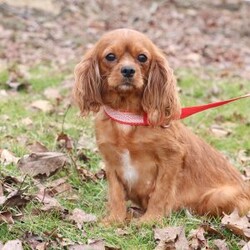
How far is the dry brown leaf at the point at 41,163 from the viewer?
4617 millimetres

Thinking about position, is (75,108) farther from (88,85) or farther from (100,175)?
(88,85)

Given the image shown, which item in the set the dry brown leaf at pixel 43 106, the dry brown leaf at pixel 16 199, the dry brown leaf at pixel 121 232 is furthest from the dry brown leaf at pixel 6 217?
the dry brown leaf at pixel 43 106

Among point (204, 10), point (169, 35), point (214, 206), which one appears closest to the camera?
point (214, 206)

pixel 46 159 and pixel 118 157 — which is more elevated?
pixel 118 157

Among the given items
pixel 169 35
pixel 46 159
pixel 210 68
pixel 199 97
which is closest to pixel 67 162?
pixel 46 159

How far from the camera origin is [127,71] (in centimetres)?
380

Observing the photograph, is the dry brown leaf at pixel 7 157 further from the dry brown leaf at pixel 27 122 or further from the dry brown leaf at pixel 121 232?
the dry brown leaf at pixel 121 232

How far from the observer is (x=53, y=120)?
6.20 metres

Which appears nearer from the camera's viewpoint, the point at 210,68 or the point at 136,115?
the point at 136,115

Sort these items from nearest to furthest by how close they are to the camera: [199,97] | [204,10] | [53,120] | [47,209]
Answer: [47,209] → [53,120] → [199,97] → [204,10]

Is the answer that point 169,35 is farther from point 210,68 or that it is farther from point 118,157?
point 118,157

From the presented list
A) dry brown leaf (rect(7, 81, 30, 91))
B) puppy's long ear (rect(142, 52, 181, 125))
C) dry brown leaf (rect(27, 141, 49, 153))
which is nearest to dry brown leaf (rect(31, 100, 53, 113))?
dry brown leaf (rect(7, 81, 30, 91))

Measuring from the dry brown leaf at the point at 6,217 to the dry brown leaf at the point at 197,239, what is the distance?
991 mm

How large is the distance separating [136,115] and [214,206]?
75 centimetres
